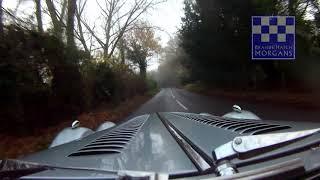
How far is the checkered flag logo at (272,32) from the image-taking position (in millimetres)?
14953

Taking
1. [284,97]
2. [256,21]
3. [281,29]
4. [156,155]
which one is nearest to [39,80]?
Answer: [256,21]

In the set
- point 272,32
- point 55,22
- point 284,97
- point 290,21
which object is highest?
point 55,22

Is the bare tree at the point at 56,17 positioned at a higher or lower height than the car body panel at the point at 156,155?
higher

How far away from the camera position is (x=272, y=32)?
15141 mm

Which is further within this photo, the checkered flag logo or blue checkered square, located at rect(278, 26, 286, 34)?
blue checkered square, located at rect(278, 26, 286, 34)

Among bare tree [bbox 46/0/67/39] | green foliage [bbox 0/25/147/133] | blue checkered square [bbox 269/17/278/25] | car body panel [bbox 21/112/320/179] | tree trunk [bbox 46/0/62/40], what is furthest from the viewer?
bare tree [bbox 46/0/67/39]

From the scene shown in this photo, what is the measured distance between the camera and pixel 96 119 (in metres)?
16.5

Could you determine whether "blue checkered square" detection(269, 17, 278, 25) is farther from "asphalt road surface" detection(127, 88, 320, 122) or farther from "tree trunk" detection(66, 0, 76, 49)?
"tree trunk" detection(66, 0, 76, 49)

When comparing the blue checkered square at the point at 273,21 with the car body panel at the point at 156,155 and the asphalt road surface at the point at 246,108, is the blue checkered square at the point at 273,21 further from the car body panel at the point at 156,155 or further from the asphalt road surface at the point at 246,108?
the car body panel at the point at 156,155

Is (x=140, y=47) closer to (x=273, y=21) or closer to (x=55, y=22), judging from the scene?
(x=55, y=22)

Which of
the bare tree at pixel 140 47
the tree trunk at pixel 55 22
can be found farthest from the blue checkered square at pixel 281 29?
the bare tree at pixel 140 47

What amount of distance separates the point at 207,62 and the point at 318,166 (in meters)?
33.6

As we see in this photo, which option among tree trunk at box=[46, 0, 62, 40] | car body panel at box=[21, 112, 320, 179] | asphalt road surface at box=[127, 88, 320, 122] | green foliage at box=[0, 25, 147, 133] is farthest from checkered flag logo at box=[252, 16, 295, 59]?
car body panel at box=[21, 112, 320, 179]

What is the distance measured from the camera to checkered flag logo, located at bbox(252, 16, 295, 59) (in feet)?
49.1
